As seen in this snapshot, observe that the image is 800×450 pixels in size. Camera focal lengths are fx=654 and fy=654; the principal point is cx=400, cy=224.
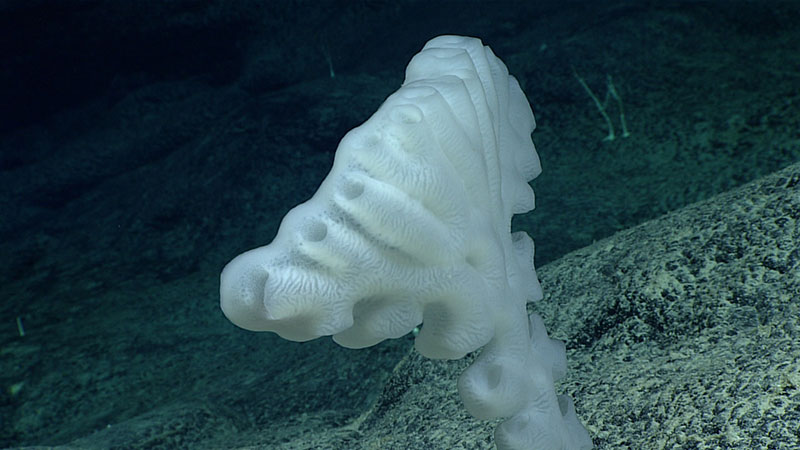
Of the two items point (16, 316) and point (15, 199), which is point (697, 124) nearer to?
point (16, 316)

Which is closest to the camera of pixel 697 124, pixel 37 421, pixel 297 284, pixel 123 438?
pixel 297 284

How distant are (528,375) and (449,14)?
241 inches

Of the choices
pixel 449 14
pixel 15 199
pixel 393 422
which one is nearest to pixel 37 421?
pixel 393 422

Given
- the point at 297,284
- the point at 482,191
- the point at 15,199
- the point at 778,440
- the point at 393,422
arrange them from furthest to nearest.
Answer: the point at 15,199 → the point at 393,422 → the point at 778,440 → the point at 482,191 → the point at 297,284

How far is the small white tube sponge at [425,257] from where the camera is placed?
2.20 feet

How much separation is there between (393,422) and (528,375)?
0.71 meters

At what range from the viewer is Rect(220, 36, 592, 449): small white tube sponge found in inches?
26.4

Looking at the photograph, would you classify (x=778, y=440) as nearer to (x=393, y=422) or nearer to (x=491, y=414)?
(x=491, y=414)

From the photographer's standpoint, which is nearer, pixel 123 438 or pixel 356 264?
pixel 356 264

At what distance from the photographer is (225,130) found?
447 centimetres

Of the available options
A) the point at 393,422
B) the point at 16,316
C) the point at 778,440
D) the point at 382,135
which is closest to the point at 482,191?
the point at 382,135

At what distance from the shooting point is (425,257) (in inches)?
28.1

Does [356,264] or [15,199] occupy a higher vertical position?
[356,264]

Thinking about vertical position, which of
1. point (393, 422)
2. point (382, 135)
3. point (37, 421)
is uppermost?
point (382, 135)
